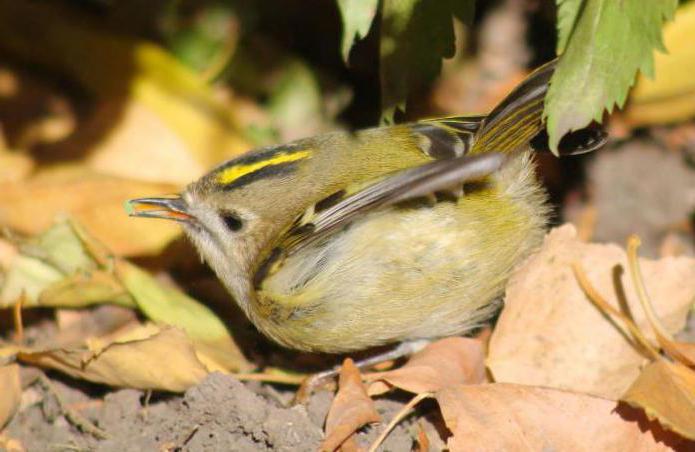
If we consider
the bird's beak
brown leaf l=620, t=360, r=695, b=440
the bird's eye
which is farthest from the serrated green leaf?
the bird's beak

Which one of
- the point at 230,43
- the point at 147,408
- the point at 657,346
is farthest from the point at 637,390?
the point at 230,43

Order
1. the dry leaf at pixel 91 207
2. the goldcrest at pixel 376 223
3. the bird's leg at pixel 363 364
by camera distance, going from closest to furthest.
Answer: the goldcrest at pixel 376 223 → the bird's leg at pixel 363 364 → the dry leaf at pixel 91 207

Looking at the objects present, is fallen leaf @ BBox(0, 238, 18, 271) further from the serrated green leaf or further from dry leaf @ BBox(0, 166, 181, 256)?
the serrated green leaf

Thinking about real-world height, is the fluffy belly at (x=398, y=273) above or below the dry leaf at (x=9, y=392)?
above

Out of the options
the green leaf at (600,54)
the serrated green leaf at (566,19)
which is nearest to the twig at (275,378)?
the green leaf at (600,54)

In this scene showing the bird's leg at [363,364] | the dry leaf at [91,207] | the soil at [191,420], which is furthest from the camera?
the dry leaf at [91,207]

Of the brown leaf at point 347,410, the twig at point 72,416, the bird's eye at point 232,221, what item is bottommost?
the twig at point 72,416

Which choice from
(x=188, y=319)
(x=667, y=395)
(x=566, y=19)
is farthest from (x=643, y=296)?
(x=188, y=319)

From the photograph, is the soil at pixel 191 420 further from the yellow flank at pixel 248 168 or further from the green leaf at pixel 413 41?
the green leaf at pixel 413 41

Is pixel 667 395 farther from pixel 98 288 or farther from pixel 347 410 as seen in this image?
pixel 98 288
